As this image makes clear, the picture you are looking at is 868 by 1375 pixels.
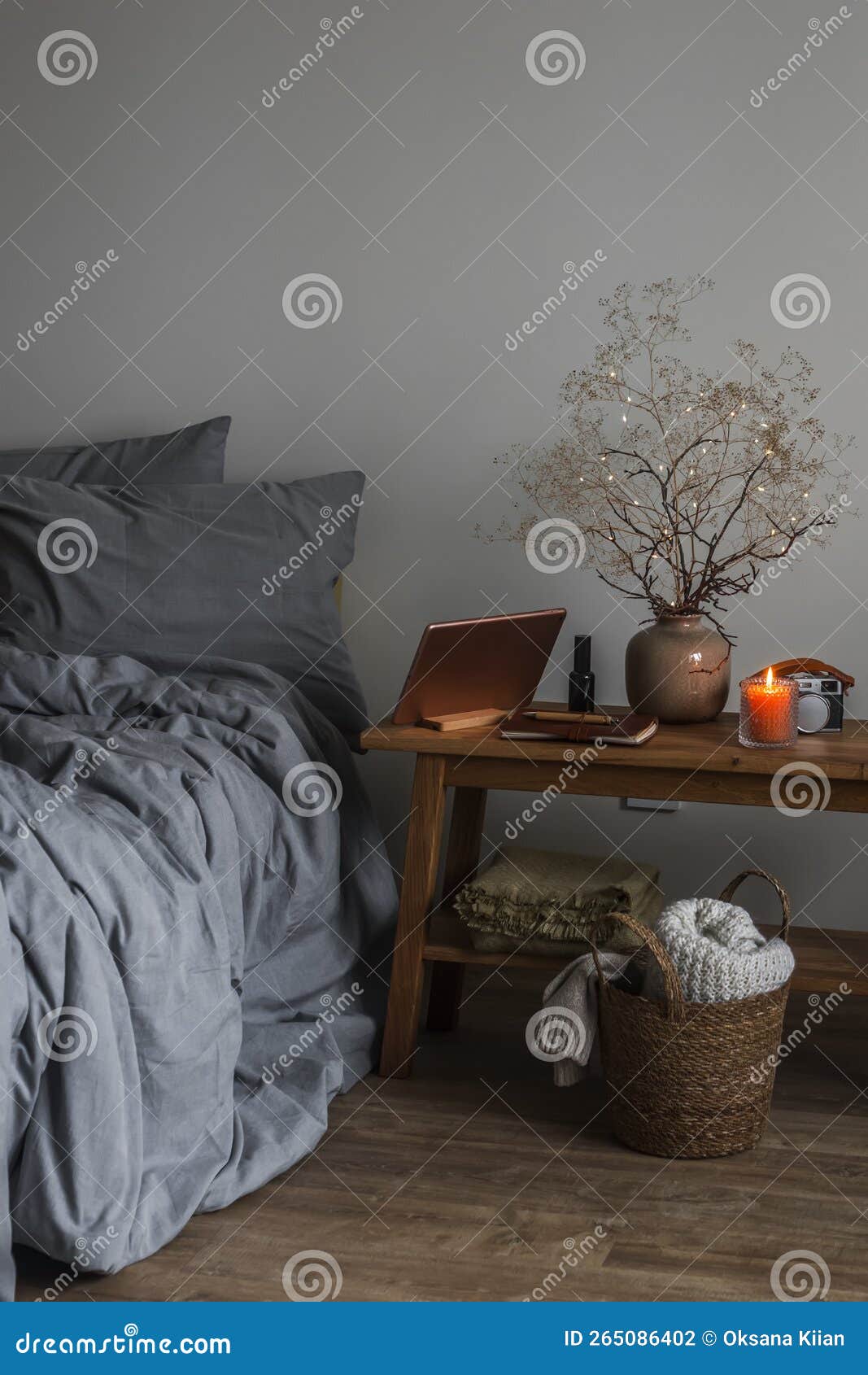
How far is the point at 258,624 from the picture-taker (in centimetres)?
266

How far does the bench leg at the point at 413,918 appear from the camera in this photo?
229 cm

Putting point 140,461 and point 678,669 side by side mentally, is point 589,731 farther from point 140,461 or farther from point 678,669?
point 140,461

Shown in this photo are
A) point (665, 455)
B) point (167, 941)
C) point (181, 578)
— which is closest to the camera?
point (167, 941)

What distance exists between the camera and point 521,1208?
6.08 feet

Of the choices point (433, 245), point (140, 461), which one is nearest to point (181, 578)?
point (140, 461)

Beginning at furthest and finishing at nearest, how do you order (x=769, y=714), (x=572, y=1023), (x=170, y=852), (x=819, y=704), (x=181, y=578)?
(x=181, y=578) → (x=819, y=704) → (x=769, y=714) → (x=572, y=1023) → (x=170, y=852)

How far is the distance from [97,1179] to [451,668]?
1.07m

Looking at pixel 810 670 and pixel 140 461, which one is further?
pixel 140 461

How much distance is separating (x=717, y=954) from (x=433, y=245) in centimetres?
171

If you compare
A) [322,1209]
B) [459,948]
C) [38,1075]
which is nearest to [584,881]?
[459,948]

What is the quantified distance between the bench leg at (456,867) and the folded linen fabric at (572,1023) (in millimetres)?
469

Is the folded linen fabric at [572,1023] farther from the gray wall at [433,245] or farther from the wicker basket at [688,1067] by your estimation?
the gray wall at [433,245]

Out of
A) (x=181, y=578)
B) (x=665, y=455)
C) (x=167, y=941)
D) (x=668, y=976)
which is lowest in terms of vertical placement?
(x=167, y=941)

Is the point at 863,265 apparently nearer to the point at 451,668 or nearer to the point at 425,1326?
the point at 451,668
